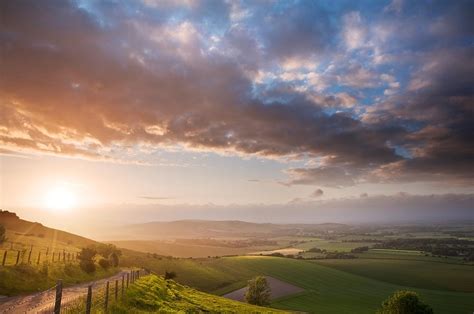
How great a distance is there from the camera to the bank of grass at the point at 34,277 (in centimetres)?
4572

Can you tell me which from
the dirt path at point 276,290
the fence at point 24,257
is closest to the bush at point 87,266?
the fence at point 24,257

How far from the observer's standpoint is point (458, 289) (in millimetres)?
155625

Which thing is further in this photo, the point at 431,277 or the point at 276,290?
the point at 431,277

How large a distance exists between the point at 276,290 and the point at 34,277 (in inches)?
4254

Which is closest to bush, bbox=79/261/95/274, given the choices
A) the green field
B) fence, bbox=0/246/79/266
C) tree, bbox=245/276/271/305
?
fence, bbox=0/246/79/266

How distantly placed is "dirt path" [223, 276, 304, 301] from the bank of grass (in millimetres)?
65901

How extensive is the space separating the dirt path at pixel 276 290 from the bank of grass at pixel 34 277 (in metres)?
65.9

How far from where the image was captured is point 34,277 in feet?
170

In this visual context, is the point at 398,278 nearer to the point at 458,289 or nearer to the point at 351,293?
the point at 458,289

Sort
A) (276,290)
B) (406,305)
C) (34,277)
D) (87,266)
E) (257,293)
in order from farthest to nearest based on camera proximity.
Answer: (276,290) < (257,293) < (406,305) < (87,266) < (34,277)

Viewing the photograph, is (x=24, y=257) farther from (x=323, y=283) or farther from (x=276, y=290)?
(x=323, y=283)

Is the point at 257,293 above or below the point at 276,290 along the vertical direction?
above

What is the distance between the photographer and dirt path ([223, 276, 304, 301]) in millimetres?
124275

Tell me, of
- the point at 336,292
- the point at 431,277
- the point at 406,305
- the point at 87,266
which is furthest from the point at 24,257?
the point at 431,277
